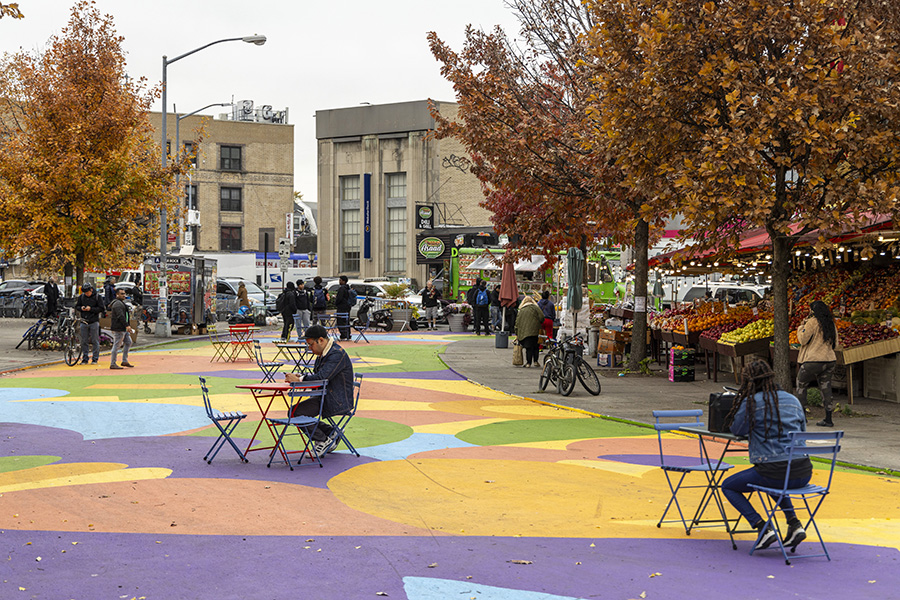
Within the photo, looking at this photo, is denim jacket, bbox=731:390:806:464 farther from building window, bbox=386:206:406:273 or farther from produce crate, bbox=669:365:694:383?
building window, bbox=386:206:406:273

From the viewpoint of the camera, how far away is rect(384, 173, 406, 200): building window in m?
60.1

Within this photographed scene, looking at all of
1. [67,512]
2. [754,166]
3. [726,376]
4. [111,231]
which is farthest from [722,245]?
[111,231]

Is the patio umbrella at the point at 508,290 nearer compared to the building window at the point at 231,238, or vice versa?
the patio umbrella at the point at 508,290

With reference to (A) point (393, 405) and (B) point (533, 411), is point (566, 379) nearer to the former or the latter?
(B) point (533, 411)

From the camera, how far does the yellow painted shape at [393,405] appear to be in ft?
49.1

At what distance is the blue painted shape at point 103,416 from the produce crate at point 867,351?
10017 mm

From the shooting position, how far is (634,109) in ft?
45.7

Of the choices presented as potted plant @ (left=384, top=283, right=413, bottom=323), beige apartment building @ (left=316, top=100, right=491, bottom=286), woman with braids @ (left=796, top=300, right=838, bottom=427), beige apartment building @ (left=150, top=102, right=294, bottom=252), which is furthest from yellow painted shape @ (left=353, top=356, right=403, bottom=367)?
beige apartment building @ (left=150, top=102, right=294, bottom=252)

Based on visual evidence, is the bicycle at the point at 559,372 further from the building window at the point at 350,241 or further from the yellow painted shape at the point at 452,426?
the building window at the point at 350,241

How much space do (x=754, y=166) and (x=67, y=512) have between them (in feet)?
30.9

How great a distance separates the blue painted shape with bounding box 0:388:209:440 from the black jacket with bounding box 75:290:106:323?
5.72 metres

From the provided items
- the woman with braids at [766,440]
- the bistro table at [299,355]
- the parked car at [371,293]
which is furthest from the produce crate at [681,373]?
the parked car at [371,293]

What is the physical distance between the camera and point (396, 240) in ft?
198

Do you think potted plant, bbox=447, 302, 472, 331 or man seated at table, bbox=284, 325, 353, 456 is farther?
potted plant, bbox=447, 302, 472, 331
